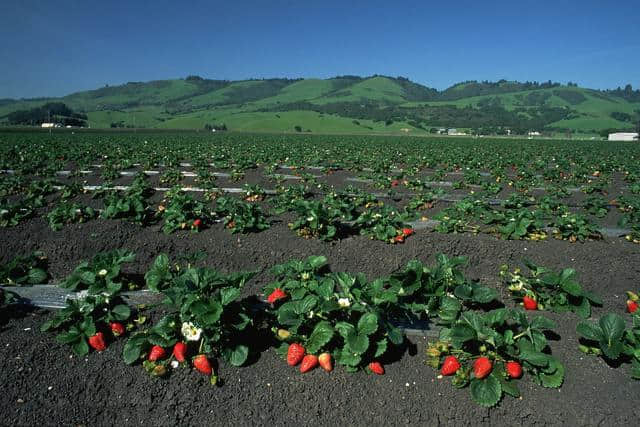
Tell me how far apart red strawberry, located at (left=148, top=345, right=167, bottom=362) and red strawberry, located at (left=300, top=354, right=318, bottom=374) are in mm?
961

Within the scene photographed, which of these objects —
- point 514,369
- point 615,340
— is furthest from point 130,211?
point 615,340

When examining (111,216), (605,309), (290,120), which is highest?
(290,120)

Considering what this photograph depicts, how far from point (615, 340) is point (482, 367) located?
3.07ft

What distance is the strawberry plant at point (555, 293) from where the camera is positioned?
330 centimetres

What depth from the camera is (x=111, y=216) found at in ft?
20.2

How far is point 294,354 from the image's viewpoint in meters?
2.58

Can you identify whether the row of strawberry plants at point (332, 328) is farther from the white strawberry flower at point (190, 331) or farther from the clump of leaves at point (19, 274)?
the clump of leaves at point (19, 274)

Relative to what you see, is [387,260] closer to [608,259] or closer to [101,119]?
[608,259]

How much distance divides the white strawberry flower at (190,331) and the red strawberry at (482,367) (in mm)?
1784

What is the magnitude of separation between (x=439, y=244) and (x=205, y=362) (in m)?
3.73

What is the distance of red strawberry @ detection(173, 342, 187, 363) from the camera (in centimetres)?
252

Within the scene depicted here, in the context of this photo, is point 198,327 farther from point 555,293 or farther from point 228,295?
point 555,293

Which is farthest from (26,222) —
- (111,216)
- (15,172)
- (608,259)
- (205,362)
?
(608,259)

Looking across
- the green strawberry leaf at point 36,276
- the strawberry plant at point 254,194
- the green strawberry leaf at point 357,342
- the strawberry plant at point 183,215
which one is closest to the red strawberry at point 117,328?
the green strawberry leaf at point 36,276
